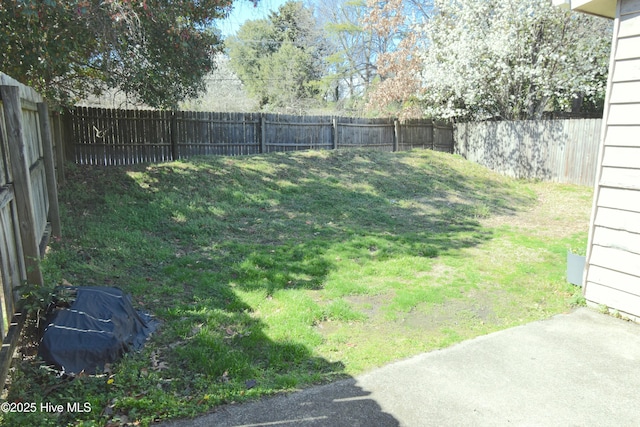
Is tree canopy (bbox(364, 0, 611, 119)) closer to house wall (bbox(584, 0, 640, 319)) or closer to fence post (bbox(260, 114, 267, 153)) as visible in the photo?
fence post (bbox(260, 114, 267, 153))

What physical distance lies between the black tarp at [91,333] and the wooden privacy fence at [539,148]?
45.5 ft

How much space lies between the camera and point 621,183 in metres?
4.28

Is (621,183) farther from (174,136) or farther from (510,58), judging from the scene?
(510,58)

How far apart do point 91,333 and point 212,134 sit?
1048 centimetres

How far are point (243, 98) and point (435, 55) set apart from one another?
19564mm

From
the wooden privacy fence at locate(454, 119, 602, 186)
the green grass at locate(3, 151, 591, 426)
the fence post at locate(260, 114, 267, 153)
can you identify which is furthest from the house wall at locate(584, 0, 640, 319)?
the fence post at locate(260, 114, 267, 153)

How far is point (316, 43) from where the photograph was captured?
108 ft

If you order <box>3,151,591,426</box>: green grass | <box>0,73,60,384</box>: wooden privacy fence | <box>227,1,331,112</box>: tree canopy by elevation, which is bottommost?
<box>3,151,591,426</box>: green grass

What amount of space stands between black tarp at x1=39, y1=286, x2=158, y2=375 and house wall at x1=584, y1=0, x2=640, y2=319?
4.54m

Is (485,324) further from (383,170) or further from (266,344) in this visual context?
(383,170)

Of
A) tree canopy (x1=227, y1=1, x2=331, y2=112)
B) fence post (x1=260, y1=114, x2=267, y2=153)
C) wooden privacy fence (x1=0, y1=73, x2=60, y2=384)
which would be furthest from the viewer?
tree canopy (x1=227, y1=1, x2=331, y2=112)

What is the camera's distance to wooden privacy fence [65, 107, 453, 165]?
10.9 metres

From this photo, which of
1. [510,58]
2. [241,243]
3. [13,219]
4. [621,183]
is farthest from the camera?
[510,58]

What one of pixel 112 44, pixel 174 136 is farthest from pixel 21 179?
pixel 174 136
